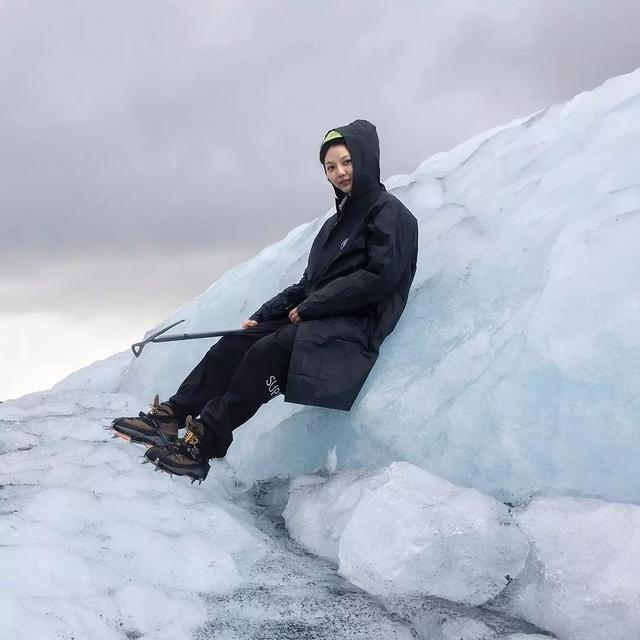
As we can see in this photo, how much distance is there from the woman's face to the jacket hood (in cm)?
3

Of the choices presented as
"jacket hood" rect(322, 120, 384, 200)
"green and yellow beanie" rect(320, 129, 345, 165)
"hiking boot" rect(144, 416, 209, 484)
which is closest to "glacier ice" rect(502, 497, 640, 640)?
"hiking boot" rect(144, 416, 209, 484)

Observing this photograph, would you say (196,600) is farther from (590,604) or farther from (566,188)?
(566,188)

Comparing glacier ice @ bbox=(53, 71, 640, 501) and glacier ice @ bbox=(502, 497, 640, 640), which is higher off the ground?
glacier ice @ bbox=(53, 71, 640, 501)

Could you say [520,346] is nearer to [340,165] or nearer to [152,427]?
[340,165]

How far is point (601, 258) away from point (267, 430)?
5.82 ft

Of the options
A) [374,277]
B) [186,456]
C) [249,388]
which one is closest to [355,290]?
[374,277]

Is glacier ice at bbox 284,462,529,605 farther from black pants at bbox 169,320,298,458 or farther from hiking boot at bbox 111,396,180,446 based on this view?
hiking boot at bbox 111,396,180,446

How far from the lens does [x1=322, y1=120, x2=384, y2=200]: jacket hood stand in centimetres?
331

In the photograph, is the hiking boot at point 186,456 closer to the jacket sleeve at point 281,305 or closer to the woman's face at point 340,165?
the jacket sleeve at point 281,305

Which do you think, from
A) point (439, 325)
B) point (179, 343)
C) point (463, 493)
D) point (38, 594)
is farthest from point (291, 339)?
point (179, 343)

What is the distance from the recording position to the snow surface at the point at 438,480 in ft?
7.46

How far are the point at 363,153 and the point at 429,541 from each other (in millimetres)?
1683

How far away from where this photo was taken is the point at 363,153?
10.9ft

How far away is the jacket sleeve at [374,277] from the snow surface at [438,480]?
322 mm
